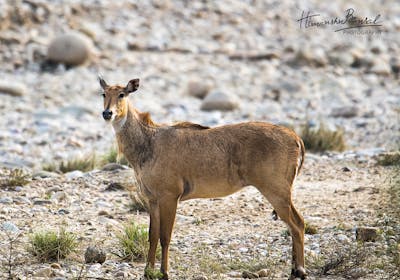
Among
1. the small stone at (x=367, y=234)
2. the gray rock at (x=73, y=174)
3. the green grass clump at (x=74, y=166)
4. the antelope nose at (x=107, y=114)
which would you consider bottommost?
the green grass clump at (x=74, y=166)

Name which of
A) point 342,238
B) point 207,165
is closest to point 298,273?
point 342,238

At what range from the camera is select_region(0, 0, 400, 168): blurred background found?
18516mm

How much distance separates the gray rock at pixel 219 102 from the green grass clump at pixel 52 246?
37.2ft

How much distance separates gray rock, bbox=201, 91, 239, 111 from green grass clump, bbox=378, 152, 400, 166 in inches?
272

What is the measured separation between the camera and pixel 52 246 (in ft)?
30.9

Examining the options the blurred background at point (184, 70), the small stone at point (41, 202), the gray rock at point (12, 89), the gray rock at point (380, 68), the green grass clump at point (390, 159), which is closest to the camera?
the small stone at point (41, 202)

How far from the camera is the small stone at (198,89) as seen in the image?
22062mm

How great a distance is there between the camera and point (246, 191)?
12.6m

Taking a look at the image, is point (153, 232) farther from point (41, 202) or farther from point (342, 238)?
point (41, 202)

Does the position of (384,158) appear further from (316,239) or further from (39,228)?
(39,228)

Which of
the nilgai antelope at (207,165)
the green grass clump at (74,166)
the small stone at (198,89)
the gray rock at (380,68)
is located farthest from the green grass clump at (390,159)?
the gray rock at (380,68)

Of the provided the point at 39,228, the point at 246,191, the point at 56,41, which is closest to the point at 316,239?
the point at 246,191

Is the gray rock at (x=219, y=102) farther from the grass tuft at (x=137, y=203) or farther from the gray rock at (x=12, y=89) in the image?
the grass tuft at (x=137, y=203)

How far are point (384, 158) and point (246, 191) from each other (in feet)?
9.75
